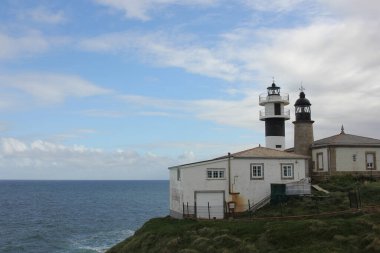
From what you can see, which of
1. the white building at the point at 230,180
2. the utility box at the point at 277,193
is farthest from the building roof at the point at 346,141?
the utility box at the point at 277,193

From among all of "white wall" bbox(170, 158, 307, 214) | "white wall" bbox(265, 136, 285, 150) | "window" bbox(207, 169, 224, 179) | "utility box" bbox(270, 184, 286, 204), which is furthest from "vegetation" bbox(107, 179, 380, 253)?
"white wall" bbox(265, 136, 285, 150)

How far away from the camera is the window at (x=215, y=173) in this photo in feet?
138

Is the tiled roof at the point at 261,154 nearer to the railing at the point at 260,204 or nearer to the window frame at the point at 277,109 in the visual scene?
the railing at the point at 260,204

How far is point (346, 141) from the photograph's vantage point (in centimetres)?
5091

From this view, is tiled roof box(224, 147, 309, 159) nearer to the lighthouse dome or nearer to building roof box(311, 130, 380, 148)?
building roof box(311, 130, 380, 148)

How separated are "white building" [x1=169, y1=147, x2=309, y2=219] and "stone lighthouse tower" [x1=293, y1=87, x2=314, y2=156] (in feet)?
37.1

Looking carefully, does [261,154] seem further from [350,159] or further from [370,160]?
[370,160]

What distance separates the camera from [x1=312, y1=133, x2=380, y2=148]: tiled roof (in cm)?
5038

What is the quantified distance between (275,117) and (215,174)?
15.7m

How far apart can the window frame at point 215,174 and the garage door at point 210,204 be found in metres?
1.21

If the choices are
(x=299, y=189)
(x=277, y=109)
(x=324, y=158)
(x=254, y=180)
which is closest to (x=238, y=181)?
(x=254, y=180)

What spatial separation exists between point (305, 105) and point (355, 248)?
3040 cm

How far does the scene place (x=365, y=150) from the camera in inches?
1989

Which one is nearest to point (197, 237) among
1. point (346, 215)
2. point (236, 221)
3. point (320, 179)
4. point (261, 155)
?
point (236, 221)
